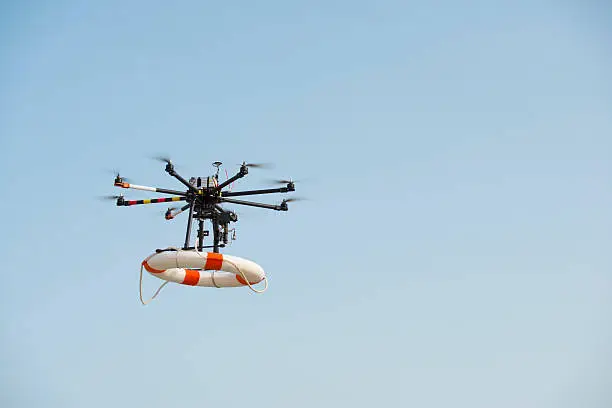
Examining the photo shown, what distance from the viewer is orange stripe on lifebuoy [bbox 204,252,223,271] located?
27.9 meters

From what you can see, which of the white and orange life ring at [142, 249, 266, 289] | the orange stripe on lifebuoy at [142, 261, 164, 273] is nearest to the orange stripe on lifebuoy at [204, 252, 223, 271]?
the white and orange life ring at [142, 249, 266, 289]

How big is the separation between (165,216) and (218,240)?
2.91 meters

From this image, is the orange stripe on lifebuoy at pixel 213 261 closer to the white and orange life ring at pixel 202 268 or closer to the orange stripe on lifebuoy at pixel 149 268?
the white and orange life ring at pixel 202 268

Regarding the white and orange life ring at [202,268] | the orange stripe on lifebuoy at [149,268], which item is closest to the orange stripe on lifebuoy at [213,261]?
the white and orange life ring at [202,268]

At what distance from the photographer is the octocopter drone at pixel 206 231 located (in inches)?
1109

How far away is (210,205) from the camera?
96.7 feet

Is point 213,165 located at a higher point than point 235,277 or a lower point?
higher

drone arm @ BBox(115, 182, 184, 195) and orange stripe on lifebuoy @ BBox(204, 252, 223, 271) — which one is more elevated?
drone arm @ BBox(115, 182, 184, 195)

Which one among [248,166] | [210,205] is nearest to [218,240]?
[210,205]

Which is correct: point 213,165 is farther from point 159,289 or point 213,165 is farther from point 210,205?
point 159,289

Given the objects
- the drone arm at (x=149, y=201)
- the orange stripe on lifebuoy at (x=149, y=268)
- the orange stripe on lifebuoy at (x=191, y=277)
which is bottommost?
the orange stripe on lifebuoy at (x=149, y=268)

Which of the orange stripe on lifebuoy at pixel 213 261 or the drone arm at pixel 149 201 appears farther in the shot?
the drone arm at pixel 149 201

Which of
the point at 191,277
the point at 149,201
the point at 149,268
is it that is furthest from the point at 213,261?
the point at 149,201

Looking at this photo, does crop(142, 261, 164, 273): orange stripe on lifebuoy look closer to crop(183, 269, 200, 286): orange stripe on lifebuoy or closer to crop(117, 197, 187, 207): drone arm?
crop(183, 269, 200, 286): orange stripe on lifebuoy
